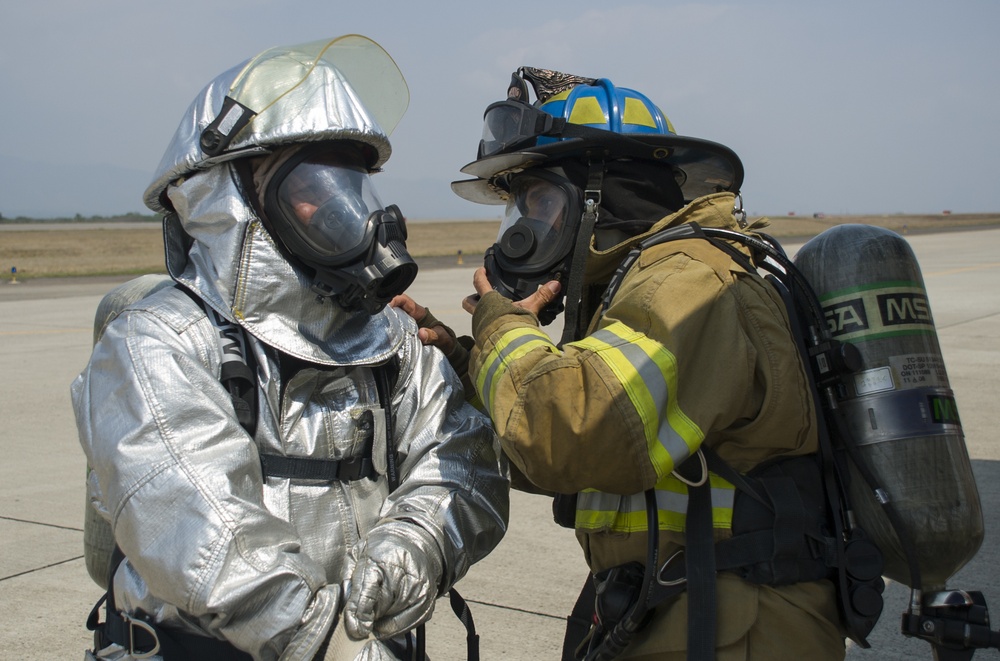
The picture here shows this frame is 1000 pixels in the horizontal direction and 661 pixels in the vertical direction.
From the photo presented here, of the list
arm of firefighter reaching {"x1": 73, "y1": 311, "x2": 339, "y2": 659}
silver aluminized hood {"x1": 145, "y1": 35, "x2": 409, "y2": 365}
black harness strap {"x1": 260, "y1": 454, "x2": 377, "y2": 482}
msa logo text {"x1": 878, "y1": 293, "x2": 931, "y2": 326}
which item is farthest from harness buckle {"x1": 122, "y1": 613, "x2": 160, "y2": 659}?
msa logo text {"x1": 878, "y1": 293, "x2": 931, "y2": 326}

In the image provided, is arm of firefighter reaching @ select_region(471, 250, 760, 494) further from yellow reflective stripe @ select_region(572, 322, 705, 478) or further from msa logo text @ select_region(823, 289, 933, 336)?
msa logo text @ select_region(823, 289, 933, 336)

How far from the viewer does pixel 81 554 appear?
431 cm

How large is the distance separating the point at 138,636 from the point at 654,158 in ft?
5.42

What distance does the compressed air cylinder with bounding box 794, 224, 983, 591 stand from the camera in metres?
2.01

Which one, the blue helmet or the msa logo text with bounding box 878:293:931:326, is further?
the blue helmet

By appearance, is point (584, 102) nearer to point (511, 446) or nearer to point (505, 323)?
point (505, 323)

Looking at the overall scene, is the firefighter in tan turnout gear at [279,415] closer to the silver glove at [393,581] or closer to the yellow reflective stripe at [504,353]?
the silver glove at [393,581]

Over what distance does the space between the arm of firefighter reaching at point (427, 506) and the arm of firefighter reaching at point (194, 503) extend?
13 cm

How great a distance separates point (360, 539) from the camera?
6.63 ft

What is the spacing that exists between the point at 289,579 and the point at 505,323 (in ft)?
2.48

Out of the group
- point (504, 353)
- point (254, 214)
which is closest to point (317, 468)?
point (504, 353)

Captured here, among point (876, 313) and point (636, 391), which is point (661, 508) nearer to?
point (636, 391)

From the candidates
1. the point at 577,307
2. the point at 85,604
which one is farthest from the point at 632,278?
the point at 85,604

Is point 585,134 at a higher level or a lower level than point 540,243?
higher
